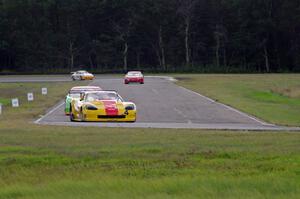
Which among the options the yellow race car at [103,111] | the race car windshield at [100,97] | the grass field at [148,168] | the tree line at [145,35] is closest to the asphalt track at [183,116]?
the yellow race car at [103,111]

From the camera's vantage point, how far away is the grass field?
947 centimetres

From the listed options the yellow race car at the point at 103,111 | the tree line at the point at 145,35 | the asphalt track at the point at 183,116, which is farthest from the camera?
the tree line at the point at 145,35

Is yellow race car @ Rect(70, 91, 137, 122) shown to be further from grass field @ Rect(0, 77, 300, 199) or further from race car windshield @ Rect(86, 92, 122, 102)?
grass field @ Rect(0, 77, 300, 199)

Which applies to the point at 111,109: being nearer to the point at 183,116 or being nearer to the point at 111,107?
the point at 111,107

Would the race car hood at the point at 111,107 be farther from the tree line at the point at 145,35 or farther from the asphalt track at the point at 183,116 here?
the tree line at the point at 145,35

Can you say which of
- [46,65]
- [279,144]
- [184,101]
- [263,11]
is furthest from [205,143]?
[46,65]

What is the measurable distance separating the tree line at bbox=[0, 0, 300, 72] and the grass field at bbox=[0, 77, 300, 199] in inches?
3657

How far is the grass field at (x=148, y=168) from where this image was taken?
9.47 metres

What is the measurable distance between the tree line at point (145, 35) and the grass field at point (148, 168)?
9289 cm

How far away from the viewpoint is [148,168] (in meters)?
11.3

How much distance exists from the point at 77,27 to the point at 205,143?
4066 inches

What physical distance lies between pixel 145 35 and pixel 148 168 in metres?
105

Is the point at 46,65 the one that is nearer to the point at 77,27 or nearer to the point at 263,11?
the point at 77,27

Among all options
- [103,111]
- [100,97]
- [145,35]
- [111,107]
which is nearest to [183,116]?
[100,97]
